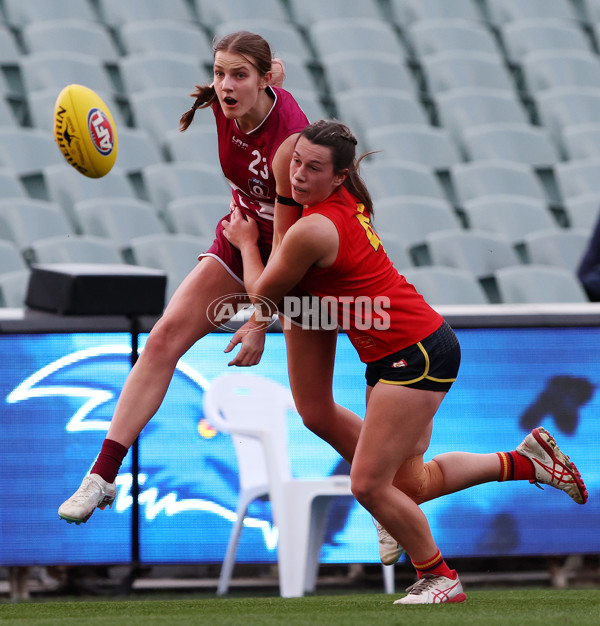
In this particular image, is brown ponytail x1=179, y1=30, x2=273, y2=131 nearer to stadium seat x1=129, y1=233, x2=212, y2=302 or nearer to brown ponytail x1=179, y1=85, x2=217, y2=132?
brown ponytail x1=179, y1=85, x2=217, y2=132

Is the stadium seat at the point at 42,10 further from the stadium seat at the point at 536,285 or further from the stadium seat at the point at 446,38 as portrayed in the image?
the stadium seat at the point at 536,285

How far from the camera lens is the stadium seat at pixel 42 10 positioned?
8805 mm

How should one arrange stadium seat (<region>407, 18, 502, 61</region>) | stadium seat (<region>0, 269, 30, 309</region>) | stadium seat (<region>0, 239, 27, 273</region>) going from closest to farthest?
stadium seat (<region>0, 269, 30, 309</region>), stadium seat (<region>0, 239, 27, 273</region>), stadium seat (<region>407, 18, 502, 61</region>)

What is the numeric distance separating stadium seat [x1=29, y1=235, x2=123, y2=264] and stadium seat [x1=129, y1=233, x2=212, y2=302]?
0.16 metres

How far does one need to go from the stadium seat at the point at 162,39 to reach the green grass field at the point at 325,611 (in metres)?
5.42

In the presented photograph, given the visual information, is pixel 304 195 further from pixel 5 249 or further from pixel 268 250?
pixel 5 249

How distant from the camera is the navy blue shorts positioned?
3.36 m

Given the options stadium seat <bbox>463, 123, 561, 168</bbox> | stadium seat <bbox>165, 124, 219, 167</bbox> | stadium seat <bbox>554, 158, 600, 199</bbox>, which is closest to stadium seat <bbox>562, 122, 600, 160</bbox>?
stadium seat <bbox>463, 123, 561, 168</bbox>

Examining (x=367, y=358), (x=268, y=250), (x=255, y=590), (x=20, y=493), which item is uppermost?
(x=268, y=250)

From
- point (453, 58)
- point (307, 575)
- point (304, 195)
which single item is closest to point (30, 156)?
point (453, 58)

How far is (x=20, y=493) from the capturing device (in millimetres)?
4578

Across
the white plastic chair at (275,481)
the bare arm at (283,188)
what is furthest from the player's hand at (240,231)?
the white plastic chair at (275,481)

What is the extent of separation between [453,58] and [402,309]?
6.08 metres

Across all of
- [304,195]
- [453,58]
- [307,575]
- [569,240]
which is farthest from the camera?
[453,58]
